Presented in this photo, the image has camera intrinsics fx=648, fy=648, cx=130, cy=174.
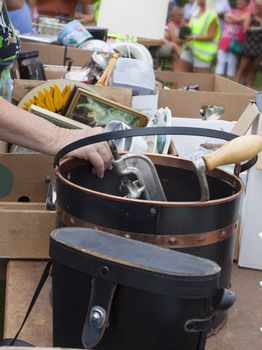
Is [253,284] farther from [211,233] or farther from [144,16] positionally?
[144,16]

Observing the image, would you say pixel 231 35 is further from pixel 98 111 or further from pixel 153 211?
pixel 153 211

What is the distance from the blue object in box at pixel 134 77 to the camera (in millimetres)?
2236

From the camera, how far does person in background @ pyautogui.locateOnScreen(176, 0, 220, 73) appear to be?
23.5 feet

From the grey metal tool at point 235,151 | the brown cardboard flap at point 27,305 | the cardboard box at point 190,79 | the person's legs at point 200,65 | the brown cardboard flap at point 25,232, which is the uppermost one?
the grey metal tool at point 235,151

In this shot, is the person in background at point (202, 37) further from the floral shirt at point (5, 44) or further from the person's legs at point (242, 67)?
the floral shirt at point (5, 44)

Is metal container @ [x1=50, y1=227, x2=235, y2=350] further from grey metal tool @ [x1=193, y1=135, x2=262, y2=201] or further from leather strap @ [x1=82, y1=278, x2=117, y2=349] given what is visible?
grey metal tool @ [x1=193, y1=135, x2=262, y2=201]

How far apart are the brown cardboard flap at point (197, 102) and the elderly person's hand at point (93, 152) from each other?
1222mm

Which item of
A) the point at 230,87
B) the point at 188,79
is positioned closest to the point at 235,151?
the point at 230,87

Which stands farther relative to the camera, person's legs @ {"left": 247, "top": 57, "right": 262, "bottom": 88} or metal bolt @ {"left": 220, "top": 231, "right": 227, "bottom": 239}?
person's legs @ {"left": 247, "top": 57, "right": 262, "bottom": 88}

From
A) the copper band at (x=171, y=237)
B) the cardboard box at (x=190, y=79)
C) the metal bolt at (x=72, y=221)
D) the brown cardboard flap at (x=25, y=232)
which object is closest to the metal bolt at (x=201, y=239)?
the copper band at (x=171, y=237)

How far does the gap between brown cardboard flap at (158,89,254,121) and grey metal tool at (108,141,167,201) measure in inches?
50.7

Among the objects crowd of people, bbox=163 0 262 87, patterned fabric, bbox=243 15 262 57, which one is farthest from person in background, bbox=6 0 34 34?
patterned fabric, bbox=243 15 262 57

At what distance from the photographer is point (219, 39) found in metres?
7.90

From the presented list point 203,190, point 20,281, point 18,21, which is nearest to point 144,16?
point 18,21
